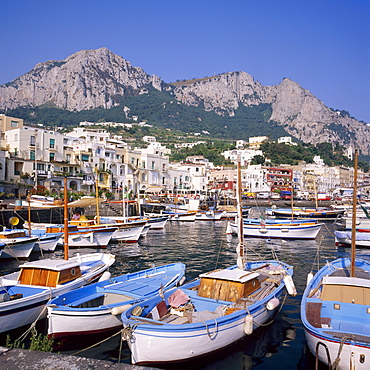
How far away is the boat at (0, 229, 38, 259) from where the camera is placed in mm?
23547

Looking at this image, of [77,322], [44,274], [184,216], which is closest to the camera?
[77,322]

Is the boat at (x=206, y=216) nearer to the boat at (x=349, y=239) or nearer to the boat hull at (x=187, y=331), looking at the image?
the boat at (x=349, y=239)

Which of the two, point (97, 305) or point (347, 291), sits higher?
point (347, 291)

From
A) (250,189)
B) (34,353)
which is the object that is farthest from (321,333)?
(250,189)

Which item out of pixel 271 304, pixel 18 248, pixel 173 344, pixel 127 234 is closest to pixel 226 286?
pixel 271 304

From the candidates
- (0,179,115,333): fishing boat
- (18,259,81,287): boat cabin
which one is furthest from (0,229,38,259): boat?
(18,259,81,287): boat cabin

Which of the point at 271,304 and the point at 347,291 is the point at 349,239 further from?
the point at 271,304

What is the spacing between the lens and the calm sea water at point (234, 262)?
10.1 m

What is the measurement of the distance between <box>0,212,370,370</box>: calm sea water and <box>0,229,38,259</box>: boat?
111 centimetres

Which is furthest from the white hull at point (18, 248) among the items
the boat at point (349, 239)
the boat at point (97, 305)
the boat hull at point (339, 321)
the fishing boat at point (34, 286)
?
the boat at point (349, 239)

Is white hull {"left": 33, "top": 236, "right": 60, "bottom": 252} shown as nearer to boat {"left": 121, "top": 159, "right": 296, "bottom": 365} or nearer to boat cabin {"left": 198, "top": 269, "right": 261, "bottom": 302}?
boat {"left": 121, "top": 159, "right": 296, "bottom": 365}

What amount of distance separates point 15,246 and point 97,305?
14.6 meters

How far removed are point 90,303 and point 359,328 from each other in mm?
8954

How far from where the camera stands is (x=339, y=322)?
962 centimetres
